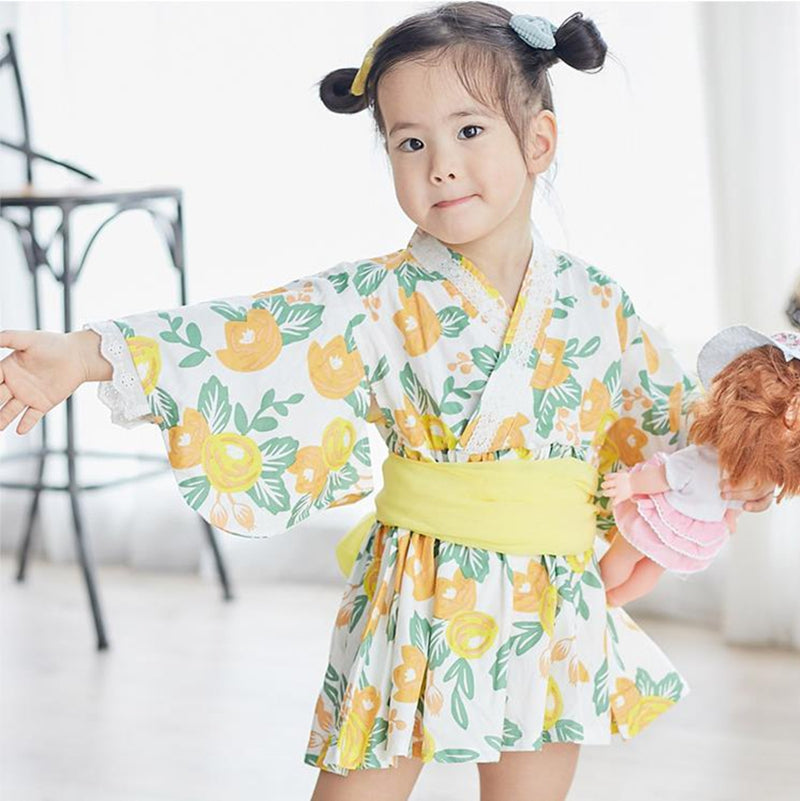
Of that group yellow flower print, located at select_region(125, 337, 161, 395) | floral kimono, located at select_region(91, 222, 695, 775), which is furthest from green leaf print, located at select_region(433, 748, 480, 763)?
yellow flower print, located at select_region(125, 337, 161, 395)

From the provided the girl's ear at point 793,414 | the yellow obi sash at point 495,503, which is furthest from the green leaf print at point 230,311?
the girl's ear at point 793,414

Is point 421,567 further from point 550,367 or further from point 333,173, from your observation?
point 333,173

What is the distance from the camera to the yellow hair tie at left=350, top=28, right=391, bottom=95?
1380mm

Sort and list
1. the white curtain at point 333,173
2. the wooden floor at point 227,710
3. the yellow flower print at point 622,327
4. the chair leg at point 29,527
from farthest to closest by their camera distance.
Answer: the chair leg at point 29,527 < the white curtain at point 333,173 < the wooden floor at point 227,710 < the yellow flower print at point 622,327

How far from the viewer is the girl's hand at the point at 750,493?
4.52 feet

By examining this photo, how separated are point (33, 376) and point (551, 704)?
23.1 inches

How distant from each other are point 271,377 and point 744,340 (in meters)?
0.46

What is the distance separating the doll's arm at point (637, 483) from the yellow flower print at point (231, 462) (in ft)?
1.15

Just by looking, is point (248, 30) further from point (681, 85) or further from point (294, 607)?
point (294, 607)

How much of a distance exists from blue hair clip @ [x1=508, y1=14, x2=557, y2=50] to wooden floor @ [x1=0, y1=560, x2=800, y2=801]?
3.42ft

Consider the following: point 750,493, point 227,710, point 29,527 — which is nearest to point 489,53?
point 750,493

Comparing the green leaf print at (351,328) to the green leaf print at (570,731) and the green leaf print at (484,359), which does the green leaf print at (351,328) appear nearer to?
the green leaf print at (484,359)

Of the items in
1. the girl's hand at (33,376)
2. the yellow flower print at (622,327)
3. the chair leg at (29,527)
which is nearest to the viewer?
the girl's hand at (33,376)

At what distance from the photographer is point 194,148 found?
293 cm
